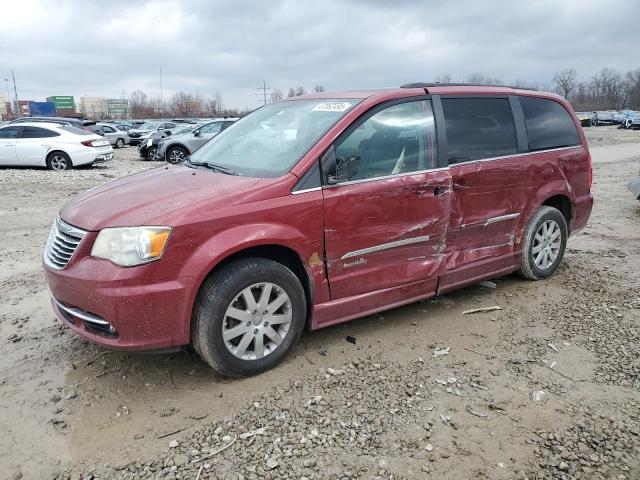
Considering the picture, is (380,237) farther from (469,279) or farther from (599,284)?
(599,284)

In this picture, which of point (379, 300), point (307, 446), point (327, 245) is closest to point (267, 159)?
point (327, 245)

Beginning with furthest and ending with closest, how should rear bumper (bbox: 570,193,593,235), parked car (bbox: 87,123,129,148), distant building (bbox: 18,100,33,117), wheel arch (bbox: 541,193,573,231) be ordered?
distant building (bbox: 18,100,33,117) → parked car (bbox: 87,123,129,148) → rear bumper (bbox: 570,193,593,235) → wheel arch (bbox: 541,193,573,231)

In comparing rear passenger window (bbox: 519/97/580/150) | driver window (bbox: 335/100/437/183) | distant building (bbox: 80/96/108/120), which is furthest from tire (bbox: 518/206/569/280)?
distant building (bbox: 80/96/108/120)

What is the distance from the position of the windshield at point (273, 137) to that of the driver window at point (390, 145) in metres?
0.21

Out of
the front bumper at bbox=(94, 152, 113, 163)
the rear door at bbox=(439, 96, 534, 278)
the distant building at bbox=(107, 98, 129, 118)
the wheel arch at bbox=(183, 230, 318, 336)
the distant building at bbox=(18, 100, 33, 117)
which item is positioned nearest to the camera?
the wheel arch at bbox=(183, 230, 318, 336)

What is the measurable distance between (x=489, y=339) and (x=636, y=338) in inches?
42.9

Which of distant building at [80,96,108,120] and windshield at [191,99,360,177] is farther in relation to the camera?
distant building at [80,96,108,120]

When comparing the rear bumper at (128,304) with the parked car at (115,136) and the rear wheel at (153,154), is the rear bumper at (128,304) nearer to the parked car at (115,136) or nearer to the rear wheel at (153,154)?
the rear wheel at (153,154)

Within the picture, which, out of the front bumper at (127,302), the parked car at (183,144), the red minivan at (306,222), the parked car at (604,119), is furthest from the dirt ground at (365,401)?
the parked car at (604,119)

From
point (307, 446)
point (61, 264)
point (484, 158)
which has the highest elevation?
point (484, 158)

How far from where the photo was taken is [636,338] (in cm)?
388

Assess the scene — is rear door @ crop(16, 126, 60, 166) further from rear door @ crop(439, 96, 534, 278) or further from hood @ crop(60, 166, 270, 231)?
rear door @ crop(439, 96, 534, 278)

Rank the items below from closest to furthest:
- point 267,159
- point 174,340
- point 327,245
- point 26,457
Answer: point 26,457
point 174,340
point 327,245
point 267,159

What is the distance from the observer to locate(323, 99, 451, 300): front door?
357 centimetres
